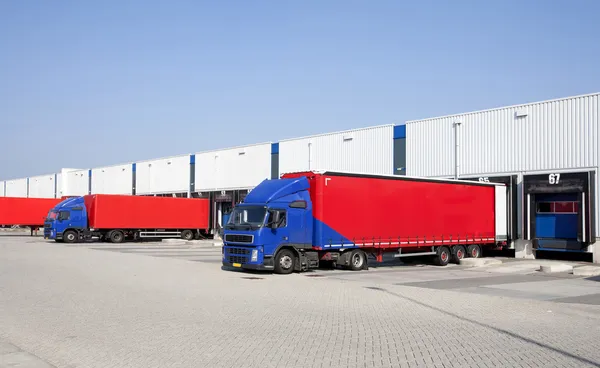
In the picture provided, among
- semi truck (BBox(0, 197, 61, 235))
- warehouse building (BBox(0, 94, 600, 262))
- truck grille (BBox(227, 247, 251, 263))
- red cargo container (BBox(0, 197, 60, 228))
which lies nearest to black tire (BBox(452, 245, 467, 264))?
warehouse building (BBox(0, 94, 600, 262))

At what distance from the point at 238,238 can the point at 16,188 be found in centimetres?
8680

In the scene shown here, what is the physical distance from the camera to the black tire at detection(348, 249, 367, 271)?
23491mm

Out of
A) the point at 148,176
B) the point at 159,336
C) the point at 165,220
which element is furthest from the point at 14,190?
the point at 159,336

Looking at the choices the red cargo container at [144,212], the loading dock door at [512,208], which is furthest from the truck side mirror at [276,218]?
the red cargo container at [144,212]

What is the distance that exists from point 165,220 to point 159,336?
126ft

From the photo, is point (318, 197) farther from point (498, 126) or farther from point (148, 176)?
point (148, 176)

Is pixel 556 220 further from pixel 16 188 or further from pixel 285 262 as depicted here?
pixel 16 188

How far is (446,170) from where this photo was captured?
35.3 meters

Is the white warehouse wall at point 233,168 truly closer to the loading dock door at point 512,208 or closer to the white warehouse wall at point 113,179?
the white warehouse wall at point 113,179

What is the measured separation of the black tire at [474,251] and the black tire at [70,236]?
92.6 feet

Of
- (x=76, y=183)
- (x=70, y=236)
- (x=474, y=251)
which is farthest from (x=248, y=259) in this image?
(x=76, y=183)

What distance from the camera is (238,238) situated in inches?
846

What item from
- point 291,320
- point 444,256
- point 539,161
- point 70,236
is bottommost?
point 291,320

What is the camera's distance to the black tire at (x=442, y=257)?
1056 inches
